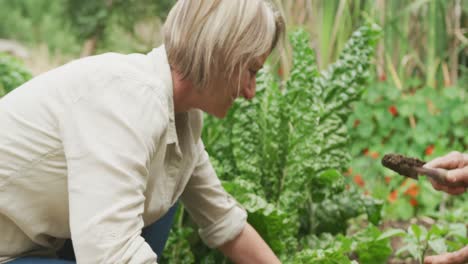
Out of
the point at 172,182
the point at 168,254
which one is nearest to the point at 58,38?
the point at 168,254

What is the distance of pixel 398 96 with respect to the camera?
16.2 ft

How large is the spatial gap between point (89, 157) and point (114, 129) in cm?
9

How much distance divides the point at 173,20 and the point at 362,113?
3.17 meters

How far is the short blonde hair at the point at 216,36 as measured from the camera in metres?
1.88

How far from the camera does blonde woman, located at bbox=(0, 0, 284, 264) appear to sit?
175cm

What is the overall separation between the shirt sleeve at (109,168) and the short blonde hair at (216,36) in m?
0.16

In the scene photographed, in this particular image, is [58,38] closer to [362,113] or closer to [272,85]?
[362,113]

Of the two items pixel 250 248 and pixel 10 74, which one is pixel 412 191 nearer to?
pixel 250 248

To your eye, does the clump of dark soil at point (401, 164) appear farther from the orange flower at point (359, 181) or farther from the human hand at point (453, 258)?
the orange flower at point (359, 181)

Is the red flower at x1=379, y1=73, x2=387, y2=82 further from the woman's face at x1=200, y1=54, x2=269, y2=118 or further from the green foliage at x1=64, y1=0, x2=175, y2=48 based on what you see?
the woman's face at x1=200, y1=54, x2=269, y2=118

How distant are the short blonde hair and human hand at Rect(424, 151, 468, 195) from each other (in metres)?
0.62

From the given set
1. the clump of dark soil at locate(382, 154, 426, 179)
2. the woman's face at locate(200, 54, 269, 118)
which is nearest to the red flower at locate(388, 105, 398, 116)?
the clump of dark soil at locate(382, 154, 426, 179)

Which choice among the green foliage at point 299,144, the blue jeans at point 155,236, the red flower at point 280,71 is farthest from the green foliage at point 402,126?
the blue jeans at point 155,236

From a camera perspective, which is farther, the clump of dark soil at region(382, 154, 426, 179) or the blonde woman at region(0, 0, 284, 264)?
the clump of dark soil at region(382, 154, 426, 179)
